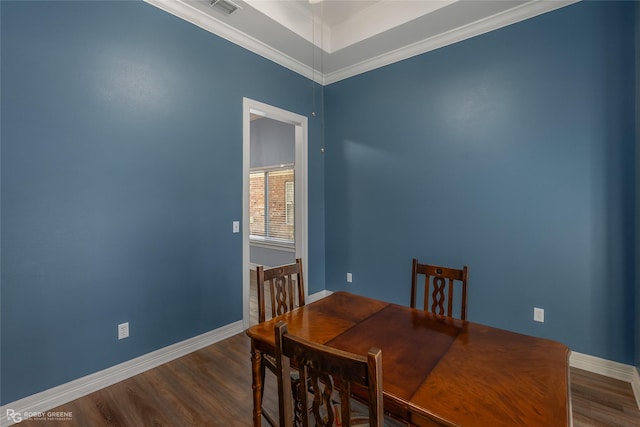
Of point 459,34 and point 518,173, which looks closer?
point 518,173

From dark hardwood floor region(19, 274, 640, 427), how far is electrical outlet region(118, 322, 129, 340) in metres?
0.33

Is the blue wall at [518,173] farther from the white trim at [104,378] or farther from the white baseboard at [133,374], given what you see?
the white trim at [104,378]

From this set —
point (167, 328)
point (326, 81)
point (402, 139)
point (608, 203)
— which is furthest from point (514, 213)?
point (167, 328)

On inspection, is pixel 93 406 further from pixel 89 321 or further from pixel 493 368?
pixel 493 368

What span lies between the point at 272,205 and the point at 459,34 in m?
4.01

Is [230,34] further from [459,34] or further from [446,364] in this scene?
[446,364]

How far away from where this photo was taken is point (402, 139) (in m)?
3.32

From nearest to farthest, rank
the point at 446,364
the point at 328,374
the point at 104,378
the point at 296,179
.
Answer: the point at 328,374
the point at 446,364
the point at 104,378
the point at 296,179

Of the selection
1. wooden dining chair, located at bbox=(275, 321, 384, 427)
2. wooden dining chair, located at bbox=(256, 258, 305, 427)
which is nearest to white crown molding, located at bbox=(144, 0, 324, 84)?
wooden dining chair, located at bbox=(256, 258, 305, 427)

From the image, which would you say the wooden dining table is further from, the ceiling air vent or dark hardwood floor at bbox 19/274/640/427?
the ceiling air vent

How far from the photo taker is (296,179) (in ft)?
12.7

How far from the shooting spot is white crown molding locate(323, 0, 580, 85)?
8.11 ft

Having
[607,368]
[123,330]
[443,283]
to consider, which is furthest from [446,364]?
[123,330]

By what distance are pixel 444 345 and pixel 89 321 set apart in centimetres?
237
